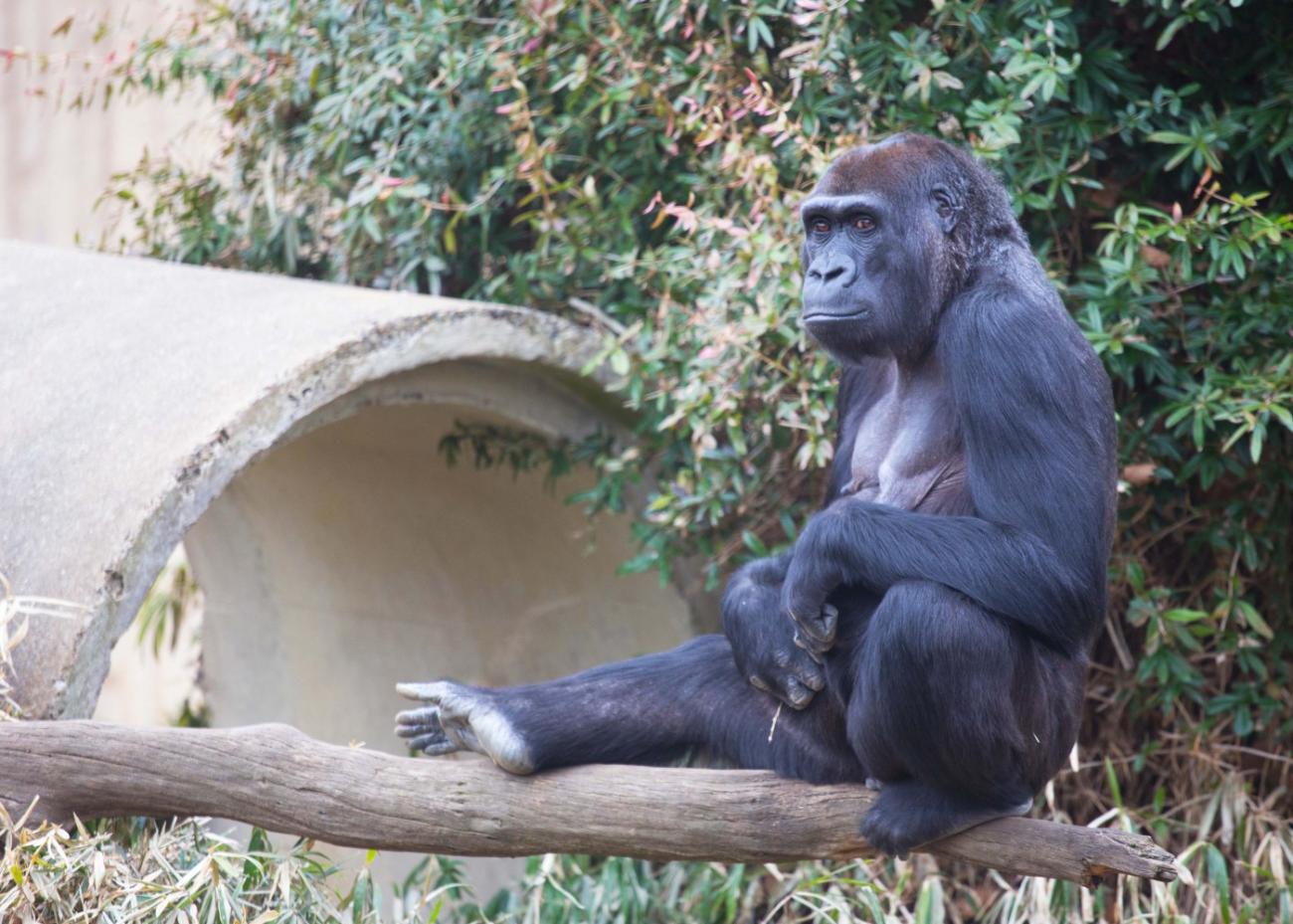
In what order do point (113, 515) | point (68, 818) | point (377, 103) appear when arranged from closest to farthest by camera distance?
point (68, 818) < point (113, 515) < point (377, 103)

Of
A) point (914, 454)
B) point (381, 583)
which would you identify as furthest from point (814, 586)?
point (381, 583)

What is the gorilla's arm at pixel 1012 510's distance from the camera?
3090mm

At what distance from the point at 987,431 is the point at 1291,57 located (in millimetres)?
2203

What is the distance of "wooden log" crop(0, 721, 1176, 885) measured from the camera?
3.33 metres

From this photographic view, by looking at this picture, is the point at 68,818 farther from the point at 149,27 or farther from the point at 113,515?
the point at 149,27

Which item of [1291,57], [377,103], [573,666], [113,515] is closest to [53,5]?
[377,103]

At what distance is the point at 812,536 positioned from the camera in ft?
10.7

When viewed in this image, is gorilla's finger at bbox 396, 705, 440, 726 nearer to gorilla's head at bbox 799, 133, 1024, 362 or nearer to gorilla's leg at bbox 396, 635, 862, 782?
gorilla's leg at bbox 396, 635, 862, 782

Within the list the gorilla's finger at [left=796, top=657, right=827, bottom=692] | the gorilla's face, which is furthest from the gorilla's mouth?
the gorilla's finger at [left=796, top=657, right=827, bottom=692]

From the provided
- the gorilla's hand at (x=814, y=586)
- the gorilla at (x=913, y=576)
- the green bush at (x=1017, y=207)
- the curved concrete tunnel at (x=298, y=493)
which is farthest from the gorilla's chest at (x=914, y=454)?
the curved concrete tunnel at (x=298, y=493)

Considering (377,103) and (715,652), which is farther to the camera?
(377,103)

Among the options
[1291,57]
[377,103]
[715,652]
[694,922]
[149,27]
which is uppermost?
[149,27]

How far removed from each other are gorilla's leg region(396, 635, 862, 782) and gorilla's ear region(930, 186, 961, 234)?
117 centimetres

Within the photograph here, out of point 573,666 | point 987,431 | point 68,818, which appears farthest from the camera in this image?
point 573,666
